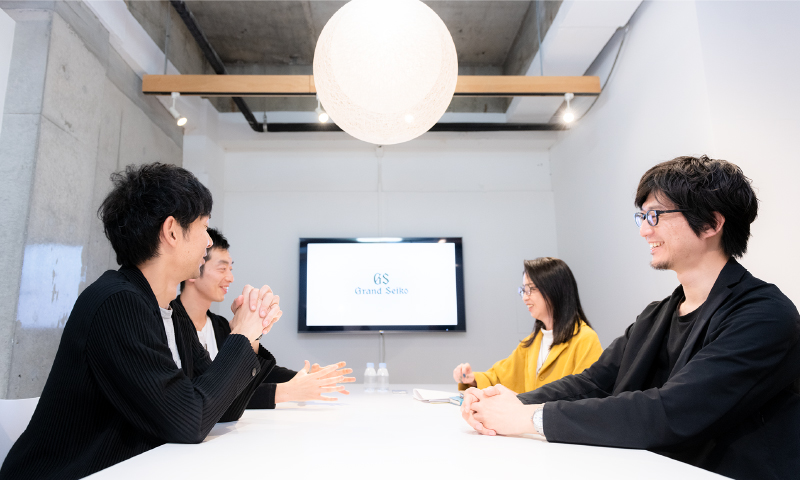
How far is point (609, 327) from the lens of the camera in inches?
138

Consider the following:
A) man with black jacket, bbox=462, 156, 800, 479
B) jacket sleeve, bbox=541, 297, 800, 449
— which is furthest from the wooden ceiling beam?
jacket sleeve, bbox=541, 297, 800, 449

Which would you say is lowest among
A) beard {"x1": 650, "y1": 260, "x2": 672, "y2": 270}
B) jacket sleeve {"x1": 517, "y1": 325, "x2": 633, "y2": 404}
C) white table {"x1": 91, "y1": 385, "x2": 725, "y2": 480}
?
white table {"x1": 91, "y1": 385, "x2": 725, "y2": 480}

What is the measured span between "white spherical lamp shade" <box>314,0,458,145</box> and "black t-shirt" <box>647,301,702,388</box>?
106cm

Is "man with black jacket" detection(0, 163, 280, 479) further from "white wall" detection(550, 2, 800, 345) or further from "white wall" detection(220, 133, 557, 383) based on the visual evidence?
"white wall" detection(220, 133, 557, 383)

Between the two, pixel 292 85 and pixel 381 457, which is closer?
pixel 381 457

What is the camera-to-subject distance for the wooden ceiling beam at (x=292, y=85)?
11.0ft

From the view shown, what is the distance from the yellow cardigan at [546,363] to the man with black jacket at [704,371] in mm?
959

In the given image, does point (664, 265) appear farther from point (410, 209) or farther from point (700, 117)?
point (410, 209)

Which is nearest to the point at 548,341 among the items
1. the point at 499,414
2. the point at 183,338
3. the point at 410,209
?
the point at 499,414

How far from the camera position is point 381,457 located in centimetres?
95

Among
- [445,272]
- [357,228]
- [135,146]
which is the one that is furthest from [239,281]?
[445,272]

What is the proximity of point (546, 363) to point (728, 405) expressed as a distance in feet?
4.78

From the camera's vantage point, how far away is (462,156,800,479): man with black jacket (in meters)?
1.07

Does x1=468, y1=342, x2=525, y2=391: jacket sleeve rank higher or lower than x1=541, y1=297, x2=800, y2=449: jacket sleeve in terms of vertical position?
lower
